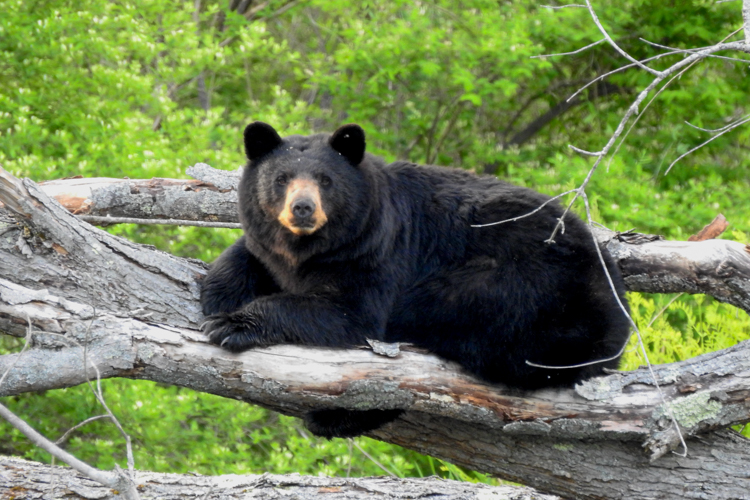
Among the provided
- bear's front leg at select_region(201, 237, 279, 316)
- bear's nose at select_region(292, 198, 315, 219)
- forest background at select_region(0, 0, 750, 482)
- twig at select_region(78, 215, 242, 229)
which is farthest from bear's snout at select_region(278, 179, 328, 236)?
forest background at select_region(0, 0, 750, 482)

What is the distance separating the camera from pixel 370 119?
11195mm

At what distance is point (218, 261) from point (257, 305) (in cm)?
71

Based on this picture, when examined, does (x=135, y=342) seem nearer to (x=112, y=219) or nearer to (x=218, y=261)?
(x=218, y=261)

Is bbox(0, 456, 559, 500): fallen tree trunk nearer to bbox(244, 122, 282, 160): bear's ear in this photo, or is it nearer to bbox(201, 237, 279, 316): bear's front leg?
bbox(201, 237, 279, 316): bear's front leg

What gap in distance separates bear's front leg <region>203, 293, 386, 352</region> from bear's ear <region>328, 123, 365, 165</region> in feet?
2.73

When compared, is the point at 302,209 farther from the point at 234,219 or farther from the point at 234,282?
the point at 234,219

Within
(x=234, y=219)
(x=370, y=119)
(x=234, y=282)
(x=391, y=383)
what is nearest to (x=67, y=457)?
(x=391, y=383)

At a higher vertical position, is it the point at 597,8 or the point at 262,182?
the point at 597,8

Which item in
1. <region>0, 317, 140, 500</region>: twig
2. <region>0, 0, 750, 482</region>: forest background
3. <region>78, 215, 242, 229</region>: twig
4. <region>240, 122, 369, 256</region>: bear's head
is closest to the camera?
<region>0, 317, 140, 500</region>: twig

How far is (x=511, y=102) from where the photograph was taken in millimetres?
11828

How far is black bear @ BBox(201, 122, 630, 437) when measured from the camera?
3711mm

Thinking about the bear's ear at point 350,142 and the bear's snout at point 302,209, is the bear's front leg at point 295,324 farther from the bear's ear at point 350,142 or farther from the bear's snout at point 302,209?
the bear's ear at point 350,142

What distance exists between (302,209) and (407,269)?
0.71 metres

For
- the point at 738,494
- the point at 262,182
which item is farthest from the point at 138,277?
the point at 738,494
